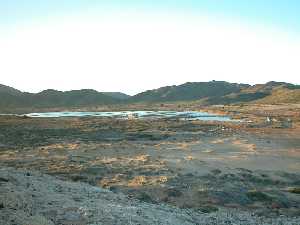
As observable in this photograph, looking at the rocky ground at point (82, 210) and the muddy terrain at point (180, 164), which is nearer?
the rocky ground at point (82, 210)

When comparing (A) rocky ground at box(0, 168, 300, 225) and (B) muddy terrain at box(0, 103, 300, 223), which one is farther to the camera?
(B) muddy terrain at box(0, 103, 300, 223)

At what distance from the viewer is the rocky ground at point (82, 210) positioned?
17891mm

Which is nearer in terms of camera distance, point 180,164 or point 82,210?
point 82,210

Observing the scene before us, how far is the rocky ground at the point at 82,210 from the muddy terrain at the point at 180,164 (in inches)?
66.9

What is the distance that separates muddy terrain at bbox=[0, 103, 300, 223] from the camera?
2638 centimetres

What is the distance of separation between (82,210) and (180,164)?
1985 cm

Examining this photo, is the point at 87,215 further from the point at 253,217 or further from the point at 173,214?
the point at 253,217

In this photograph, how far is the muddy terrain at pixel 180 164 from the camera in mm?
26375

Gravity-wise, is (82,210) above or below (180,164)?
above

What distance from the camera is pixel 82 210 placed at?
1942cm

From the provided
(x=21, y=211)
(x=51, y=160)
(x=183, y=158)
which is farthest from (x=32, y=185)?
(x=183, y=158)

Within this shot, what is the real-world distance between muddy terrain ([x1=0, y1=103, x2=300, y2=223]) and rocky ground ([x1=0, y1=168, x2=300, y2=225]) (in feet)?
5.58

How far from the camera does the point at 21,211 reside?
17781 millimetres

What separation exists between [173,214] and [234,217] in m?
3.35
